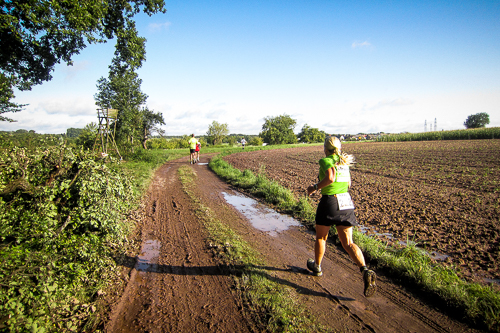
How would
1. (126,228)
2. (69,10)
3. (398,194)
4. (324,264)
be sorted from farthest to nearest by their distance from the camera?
(398,194) < (69,10) < (126,228) < (324,264)

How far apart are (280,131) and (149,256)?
9586 cm

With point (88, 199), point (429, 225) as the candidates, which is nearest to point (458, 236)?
point (429, 225)

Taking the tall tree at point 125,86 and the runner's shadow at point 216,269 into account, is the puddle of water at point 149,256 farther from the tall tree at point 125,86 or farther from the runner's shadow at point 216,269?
the tall tree at point 125,86

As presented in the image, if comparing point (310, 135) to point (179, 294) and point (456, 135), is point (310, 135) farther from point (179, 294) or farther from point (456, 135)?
point (179, 294)

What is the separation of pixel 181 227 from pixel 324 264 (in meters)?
3.51

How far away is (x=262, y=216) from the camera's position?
741 centimetres

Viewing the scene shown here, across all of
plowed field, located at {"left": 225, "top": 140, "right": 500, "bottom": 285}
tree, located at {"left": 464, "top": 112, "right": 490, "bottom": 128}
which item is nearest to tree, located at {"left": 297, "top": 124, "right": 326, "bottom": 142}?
tree, located at {"left": 464, "top": 112, "right": 490, "bottom": 128}

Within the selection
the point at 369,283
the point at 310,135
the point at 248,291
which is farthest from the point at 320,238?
the point at 310,135

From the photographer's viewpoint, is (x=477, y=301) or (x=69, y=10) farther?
(x=69, y=10)

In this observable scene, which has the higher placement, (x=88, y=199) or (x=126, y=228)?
(x=88, y=199)

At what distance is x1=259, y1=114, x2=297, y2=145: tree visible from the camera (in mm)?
97125

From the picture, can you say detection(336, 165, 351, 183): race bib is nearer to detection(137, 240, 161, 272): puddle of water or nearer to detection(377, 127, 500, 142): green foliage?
detection(137, 240, 161, 272): puddle of water

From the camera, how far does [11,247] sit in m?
3.04

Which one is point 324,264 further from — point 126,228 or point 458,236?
point 126,228
